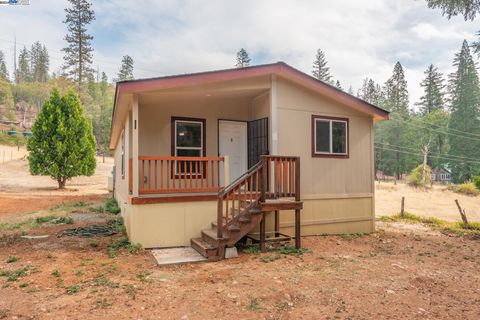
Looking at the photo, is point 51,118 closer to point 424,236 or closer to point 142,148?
point 142,148

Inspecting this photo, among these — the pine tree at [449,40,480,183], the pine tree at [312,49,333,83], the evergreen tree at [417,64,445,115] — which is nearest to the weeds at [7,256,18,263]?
the pine tree at [449,40,480,183]

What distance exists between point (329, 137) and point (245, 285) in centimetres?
505

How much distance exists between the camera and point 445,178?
2219 inches

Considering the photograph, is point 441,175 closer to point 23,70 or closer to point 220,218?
point 220,218

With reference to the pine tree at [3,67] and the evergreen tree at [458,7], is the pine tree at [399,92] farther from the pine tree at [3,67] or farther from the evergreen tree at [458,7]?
the pine tree at [3,67]

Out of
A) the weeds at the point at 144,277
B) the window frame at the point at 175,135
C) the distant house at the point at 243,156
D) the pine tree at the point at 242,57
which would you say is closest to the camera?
the weeds at the point at 144,277

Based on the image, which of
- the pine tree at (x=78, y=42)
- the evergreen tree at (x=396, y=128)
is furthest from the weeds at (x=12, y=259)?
the evergreen tree at (x=396, y=128)

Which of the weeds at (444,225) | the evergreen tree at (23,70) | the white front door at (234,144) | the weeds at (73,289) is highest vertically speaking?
the evergreen tree at (23,70)

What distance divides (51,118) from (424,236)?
66.5ft

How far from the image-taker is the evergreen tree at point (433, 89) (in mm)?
50094

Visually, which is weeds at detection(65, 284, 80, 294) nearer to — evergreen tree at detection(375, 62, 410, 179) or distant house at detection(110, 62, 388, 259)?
distant house at detection(110, 62, 388, 259)

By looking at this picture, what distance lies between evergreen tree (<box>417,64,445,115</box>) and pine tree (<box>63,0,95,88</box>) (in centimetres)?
4921

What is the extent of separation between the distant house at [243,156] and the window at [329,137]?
27mm

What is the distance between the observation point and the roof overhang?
646 cm
